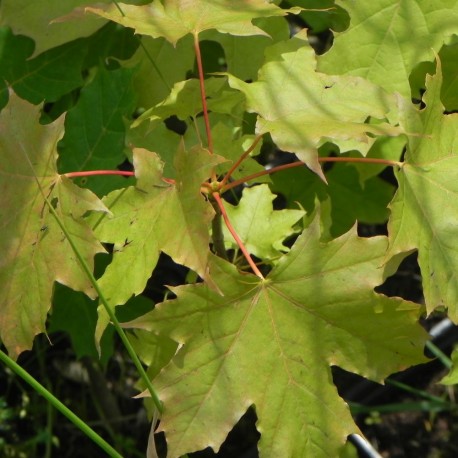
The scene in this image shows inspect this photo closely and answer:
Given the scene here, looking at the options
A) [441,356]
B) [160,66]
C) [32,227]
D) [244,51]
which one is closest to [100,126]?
[160,66]

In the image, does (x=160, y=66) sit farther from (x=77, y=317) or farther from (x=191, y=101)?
(x=77, y=317)

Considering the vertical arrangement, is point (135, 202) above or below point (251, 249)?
above

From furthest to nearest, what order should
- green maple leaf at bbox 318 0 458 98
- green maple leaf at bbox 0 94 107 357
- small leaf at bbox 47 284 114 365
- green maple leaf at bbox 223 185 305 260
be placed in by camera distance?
1. small leaf at bbox 47 284 114 365
2. green maple leaf at bbox 223 185 305 260
3. green maple leaf at bbox 318 0 458 98
4. green maple leaf at bbox 0 94 107 357

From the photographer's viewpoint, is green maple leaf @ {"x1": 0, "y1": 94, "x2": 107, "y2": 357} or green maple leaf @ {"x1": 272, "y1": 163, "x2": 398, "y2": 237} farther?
green maple leaf @ {"x1": 272, "y1": 163, "x2": 398, "y2": 237}

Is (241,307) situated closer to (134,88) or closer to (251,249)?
(251,249)

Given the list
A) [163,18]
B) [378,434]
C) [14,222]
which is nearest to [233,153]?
[163,18]

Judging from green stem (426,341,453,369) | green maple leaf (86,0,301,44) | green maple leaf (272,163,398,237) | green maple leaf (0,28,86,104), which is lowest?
green stem (426,341,453,369)

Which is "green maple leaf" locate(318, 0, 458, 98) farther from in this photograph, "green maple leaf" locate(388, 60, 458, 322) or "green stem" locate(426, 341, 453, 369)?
"green stem" locate(426, 341, 453, 369)

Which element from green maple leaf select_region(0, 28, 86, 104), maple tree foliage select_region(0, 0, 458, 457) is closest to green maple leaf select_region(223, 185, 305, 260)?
maple tree foliage select_region(0, 0, 458, 457)
